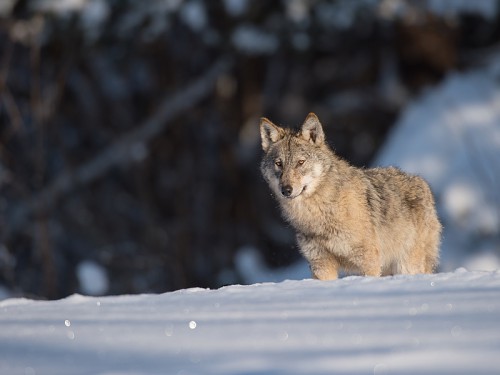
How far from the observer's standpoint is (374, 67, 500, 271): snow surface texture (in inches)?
477

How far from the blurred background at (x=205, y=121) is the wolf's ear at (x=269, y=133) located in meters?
4.90

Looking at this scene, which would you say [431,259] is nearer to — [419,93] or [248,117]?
[419,93]

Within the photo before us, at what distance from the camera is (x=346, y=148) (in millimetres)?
18188

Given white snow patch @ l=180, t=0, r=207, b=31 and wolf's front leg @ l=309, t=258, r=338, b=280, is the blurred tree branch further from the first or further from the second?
wolf's front leg @ l=309, t=258, r=338, b=280

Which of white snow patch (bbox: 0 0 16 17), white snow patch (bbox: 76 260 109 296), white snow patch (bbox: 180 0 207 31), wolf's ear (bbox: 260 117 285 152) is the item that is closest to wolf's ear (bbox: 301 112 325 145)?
wolf's ear (bbox: 260 117 285 152)

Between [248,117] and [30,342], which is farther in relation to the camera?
[248,117]

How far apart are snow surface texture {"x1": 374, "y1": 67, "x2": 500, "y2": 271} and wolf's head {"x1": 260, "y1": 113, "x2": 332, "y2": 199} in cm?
478

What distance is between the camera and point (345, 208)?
6.94m

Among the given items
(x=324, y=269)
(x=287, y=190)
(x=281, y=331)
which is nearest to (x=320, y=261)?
(x=324, y=269)

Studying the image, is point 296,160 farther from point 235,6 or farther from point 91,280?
point 235,6

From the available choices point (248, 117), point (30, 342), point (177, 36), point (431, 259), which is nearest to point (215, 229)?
point (248, 117)

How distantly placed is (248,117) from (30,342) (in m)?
14.8

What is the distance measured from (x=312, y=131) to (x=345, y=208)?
86 centimetres

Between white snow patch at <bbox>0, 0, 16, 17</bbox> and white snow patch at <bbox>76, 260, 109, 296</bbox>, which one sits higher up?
white snow patch at <bbox>0, 0, 16, 17</bbox>
